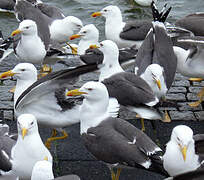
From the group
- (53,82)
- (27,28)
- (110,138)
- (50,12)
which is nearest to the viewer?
(110,138)

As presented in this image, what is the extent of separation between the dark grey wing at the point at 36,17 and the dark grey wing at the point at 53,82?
257 cm

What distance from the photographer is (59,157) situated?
19.7 ft

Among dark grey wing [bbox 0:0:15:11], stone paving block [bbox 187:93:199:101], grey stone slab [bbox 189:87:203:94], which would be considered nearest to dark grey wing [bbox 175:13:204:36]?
grey stone slab [bbox 189:87:203:94]

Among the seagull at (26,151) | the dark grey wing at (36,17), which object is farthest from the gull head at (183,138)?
the dark grey wing at (36,17)

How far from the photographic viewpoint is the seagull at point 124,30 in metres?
8.95

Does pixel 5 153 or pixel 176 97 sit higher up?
pixel 5 153

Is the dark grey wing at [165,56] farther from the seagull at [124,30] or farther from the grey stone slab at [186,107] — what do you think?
the seagull at [124,30]

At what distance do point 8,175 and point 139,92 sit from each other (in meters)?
1.94

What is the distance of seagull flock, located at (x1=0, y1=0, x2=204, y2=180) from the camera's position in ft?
16.6

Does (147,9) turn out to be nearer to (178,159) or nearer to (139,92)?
(139,92)

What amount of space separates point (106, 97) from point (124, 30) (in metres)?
3.57

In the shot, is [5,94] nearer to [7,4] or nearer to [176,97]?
[176,97]

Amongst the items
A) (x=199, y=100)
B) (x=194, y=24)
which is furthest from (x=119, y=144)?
(x=194, y=24)

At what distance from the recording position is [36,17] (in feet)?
29.1
